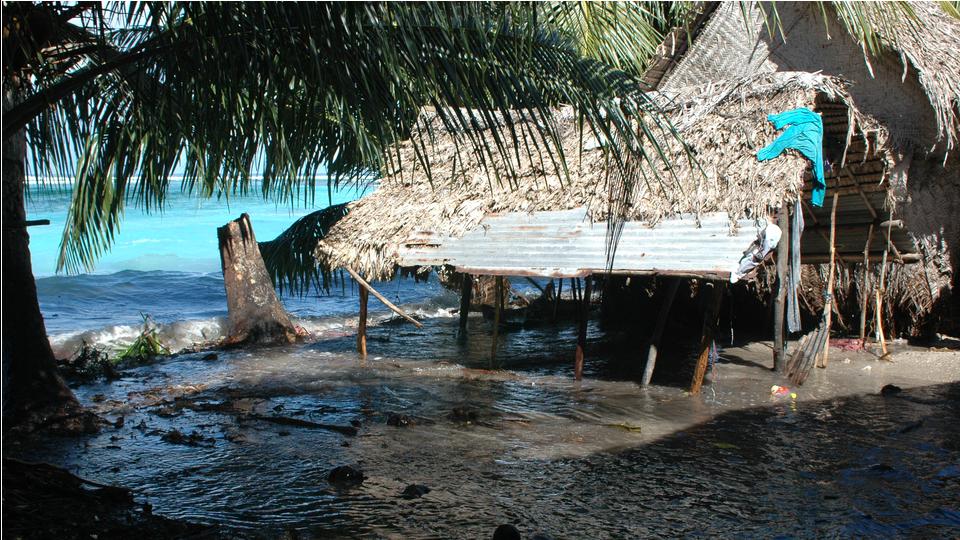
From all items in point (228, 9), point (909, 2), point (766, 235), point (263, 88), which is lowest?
point (766, 235)

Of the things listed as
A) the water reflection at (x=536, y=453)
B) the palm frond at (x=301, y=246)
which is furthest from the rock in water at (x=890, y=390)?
the palm frond at (x=301, y=246)

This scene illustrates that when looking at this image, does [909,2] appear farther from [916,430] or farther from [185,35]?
[185,35]

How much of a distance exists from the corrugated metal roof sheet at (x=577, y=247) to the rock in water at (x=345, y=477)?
3.20 metres

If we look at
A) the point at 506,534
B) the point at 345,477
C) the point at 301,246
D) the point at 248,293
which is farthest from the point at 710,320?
the point at 248,293

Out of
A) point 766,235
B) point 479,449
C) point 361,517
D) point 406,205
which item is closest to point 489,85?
point 361,517

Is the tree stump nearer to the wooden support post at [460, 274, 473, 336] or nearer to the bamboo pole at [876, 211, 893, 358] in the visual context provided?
the wooden support post at [460, 274, 473, 336]

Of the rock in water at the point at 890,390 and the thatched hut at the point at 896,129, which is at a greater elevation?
the thatched hut at the point at 896,129

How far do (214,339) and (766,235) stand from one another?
10.1 meters

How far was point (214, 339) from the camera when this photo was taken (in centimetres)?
1464

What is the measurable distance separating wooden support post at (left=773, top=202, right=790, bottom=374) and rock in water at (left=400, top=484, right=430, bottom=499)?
438 centimetres

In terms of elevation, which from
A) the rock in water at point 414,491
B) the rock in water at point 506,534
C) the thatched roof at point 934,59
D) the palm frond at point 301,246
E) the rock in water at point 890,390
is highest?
the thatched roof at point 934,59

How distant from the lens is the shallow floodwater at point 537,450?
530cm

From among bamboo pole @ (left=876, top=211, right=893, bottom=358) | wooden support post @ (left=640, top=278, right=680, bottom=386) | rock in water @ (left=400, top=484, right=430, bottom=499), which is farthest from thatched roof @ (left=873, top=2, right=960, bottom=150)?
rock in water @ (left=400, top=484, right=430, bottom=499)

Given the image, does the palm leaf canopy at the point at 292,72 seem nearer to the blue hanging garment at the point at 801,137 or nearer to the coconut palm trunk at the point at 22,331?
the coconut palm trunk at the point at 22,331
